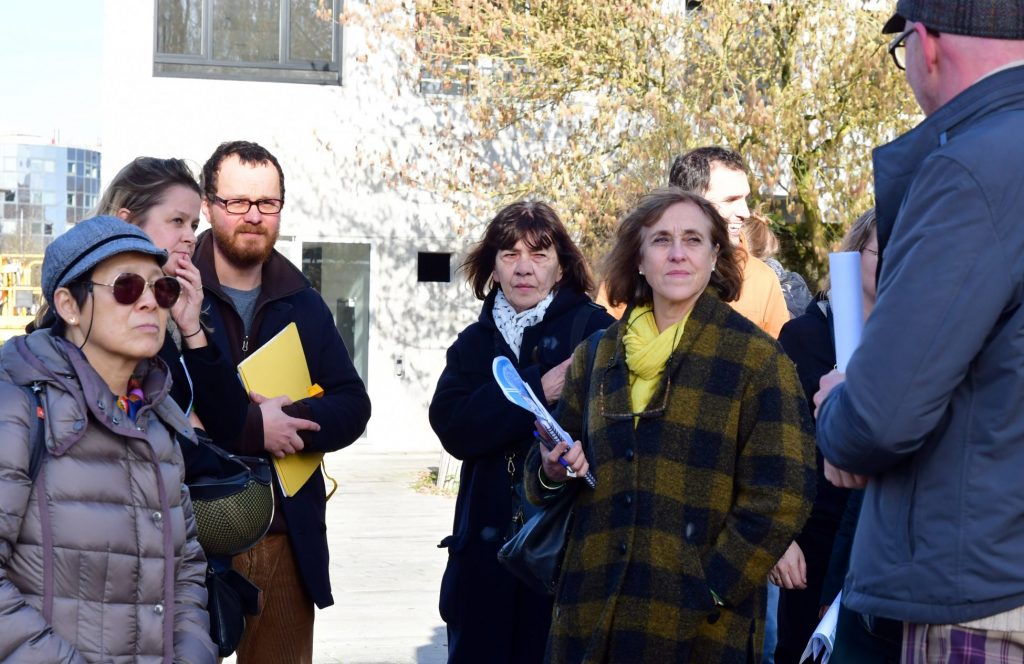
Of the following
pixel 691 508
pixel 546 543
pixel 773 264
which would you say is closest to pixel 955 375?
pixel 691 508

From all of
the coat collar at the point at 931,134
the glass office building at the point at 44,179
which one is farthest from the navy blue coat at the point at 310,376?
the glass office building at the point at 44,179

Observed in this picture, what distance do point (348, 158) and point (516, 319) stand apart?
11.5 m

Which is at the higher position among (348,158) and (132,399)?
(348,158)

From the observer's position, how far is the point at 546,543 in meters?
4.11

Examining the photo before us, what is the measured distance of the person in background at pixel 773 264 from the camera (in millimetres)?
5887

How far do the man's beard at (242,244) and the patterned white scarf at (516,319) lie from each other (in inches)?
39.0

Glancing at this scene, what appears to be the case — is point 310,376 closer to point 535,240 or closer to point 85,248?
point 535,240

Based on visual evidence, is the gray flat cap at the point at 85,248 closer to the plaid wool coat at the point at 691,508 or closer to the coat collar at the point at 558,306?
the plaid wool coat at the point at 691,508

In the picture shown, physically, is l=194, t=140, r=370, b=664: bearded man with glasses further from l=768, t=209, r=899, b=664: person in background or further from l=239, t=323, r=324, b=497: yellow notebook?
l=768, t=209, r=899, b=664: person in background

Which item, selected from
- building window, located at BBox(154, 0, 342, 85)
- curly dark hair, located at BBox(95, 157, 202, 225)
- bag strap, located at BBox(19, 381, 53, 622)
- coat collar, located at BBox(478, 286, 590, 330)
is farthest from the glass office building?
bag strap, located at BBox(19, 381, 53, 622)

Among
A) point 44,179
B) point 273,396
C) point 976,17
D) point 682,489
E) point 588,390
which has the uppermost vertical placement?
point 44,179

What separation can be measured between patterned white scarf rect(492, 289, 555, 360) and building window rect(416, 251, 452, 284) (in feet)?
38.3

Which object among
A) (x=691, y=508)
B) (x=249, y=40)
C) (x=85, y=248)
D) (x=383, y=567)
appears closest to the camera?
(x=85, y=248)

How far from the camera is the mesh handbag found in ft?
13.2
